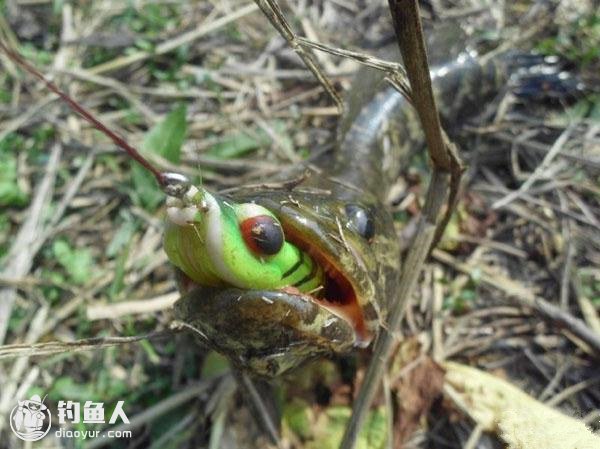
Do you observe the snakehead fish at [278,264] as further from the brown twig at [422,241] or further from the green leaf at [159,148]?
the green leaf at [159,148]

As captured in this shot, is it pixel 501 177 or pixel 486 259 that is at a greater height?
pixel 501 177

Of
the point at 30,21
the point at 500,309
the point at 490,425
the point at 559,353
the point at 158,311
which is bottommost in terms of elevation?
the point at 490,425

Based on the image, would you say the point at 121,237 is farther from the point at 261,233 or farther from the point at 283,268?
the point at 261,233

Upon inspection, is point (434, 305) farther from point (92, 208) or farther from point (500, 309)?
point (92, 208)

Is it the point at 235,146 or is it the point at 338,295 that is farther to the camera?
the point at 235,146

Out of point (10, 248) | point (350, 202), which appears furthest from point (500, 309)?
point (10, 248)

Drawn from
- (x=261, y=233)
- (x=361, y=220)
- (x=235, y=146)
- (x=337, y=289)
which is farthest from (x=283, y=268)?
(x=235, y=146)

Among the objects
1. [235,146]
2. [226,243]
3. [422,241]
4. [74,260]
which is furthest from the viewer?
[235,146]
